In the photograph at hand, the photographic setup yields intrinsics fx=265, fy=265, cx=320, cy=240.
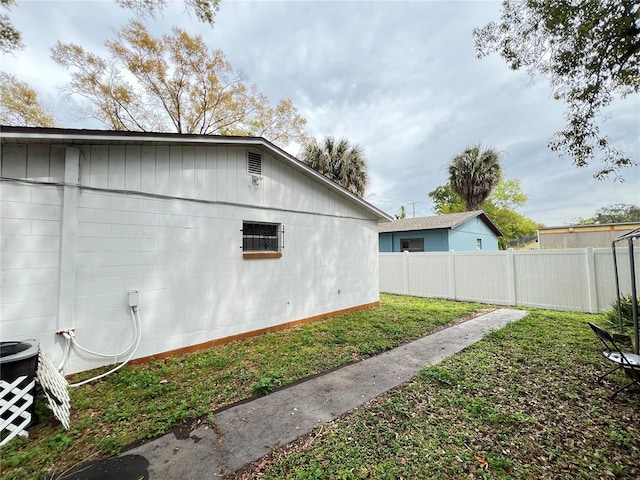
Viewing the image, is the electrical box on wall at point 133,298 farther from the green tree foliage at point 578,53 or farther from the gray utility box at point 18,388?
the green tree foliage at point 578,53

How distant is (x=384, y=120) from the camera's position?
1089 centimetres

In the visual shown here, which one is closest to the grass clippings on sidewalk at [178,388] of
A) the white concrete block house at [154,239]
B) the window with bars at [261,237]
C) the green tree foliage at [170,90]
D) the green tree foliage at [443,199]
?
the white concrete block house at [154,239]

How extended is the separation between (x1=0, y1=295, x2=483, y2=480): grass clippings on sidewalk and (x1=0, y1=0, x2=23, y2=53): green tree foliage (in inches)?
346

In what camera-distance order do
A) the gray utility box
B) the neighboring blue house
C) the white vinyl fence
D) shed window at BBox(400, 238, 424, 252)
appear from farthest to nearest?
shed window at BBox(400, 238, 424, 252) → the neighboring blue house → the white vinyl fence → the gray utility box

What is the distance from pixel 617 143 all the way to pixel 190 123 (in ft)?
57.9

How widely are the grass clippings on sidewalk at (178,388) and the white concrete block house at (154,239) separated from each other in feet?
1.97

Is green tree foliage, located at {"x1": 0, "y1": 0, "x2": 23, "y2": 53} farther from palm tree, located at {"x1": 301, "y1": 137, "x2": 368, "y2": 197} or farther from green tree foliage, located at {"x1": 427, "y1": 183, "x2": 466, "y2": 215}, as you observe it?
green tree foliage, located at {"x1": 427, "y1": 183, "x2": 466, "y2": 215}

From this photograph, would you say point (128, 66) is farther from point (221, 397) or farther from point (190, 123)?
point (221, 397)

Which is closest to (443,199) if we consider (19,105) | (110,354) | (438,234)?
(438,234)

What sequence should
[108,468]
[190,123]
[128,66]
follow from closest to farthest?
[108,468]
[128,66]
[190,123]

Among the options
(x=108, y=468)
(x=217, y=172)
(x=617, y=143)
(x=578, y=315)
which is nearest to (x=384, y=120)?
(x=617, y=143)

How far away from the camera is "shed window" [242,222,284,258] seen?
5.95 meters

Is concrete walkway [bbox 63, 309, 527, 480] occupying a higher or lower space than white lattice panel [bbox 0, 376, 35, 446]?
lower

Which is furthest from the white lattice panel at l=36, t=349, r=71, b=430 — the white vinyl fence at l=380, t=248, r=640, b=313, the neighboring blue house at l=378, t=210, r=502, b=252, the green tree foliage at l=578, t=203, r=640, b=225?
the green tree foliage at l=578, t=203, r=640, b=225
